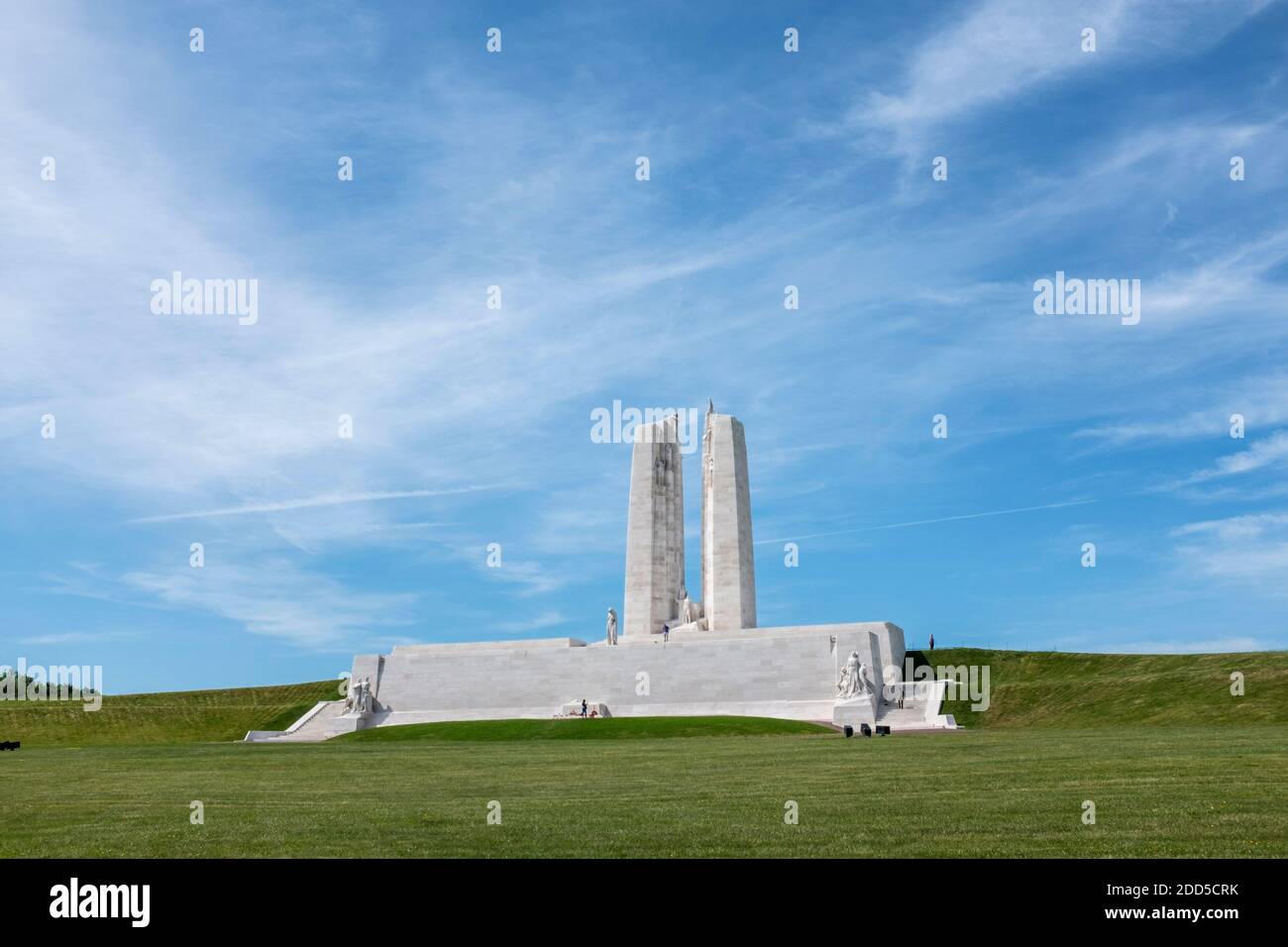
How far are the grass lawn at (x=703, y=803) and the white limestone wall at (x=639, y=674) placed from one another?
28.1 metres

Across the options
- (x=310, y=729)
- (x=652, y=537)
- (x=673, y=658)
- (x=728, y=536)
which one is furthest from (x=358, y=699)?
(x=728, y=536)

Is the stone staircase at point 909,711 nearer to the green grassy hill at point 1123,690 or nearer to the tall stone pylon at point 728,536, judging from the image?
the green grassy hill at point 1123,690

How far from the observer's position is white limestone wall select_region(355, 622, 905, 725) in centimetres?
5550

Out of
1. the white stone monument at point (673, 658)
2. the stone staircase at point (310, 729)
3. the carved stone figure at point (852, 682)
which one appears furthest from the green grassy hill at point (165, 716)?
the carved stone figure at point (852, 682)

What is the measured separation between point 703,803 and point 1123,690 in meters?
37.8

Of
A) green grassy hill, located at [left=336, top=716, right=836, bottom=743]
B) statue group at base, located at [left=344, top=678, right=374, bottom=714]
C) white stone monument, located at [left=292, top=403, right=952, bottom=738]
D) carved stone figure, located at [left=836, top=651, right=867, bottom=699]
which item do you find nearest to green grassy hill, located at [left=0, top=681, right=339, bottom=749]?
statue group at base, located at [left=344, top=678, right=374, bottom=714]

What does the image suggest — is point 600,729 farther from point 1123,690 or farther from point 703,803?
point 703,803

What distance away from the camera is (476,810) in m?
15.0

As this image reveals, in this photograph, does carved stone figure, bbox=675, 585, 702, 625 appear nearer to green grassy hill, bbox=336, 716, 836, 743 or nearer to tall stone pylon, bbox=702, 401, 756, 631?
tall stone pylon, bbox=702, 401, 756, 631

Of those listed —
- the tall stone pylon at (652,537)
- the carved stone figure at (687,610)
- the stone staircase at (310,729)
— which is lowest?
the stone staircase at (310,729)

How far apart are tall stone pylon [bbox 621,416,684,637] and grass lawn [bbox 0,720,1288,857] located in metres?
38.1

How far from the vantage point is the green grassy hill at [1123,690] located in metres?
41.5

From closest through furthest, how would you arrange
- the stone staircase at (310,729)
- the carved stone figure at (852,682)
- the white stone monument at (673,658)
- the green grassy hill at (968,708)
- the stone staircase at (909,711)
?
1. the green grassy hill at (968,708)
2. the stone staircase at (909,711)
3. the carved stone figure at (852,682)
4. the stone staircase at (310,729)
5. the white stone monument at (673,658)

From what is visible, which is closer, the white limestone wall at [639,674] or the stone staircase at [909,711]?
the stone staircase at [909,711]
